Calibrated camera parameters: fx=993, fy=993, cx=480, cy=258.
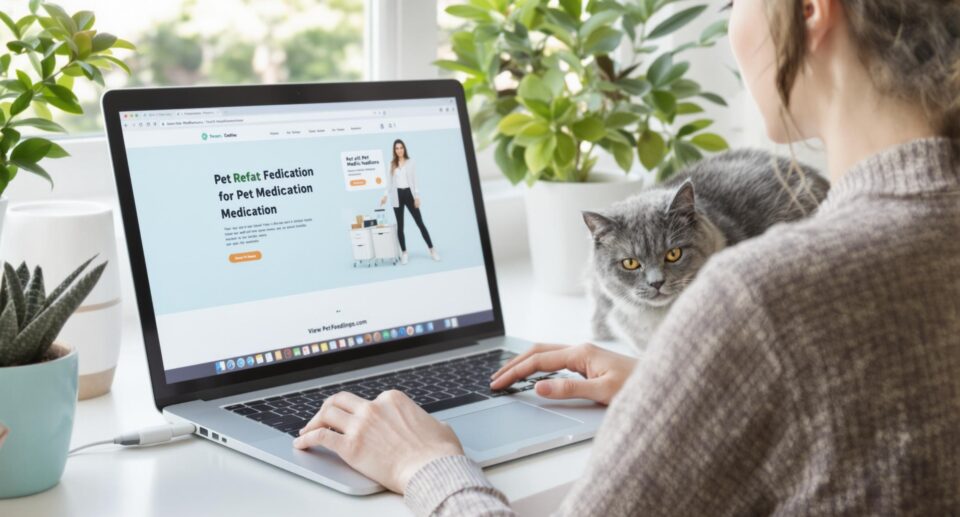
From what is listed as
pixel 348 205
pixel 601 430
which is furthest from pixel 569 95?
pixel 601 430

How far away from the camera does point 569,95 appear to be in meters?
1.64

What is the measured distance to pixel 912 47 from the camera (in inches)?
28.2

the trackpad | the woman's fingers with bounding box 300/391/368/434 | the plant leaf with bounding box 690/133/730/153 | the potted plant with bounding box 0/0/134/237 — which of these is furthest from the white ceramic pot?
the plant leaf with bounding box 690/133/730/153

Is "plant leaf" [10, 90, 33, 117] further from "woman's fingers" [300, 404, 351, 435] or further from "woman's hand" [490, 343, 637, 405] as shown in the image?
"woman's hand" [490, 343, 637, 405]

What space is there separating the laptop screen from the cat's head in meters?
0.20

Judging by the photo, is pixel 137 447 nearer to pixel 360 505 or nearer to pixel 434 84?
pixel 360 505

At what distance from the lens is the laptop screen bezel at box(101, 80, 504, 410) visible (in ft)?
3.48

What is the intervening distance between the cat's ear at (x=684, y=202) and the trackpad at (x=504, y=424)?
0.42 metres

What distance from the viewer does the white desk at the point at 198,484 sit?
86cm

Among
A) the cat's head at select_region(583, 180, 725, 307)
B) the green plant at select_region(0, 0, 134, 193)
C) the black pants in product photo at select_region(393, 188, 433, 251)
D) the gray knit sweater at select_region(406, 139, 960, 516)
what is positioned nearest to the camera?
the gray knit sweater at select_region(406, 139, 960, 516)

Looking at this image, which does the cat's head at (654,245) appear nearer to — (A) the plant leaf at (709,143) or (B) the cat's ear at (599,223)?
(B) the cat's ear at (599,223)

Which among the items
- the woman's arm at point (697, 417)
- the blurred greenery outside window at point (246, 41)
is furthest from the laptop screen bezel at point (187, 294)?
the blurred greenery outside window at point (246, 41)

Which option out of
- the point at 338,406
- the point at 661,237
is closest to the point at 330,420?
the point at 338,406

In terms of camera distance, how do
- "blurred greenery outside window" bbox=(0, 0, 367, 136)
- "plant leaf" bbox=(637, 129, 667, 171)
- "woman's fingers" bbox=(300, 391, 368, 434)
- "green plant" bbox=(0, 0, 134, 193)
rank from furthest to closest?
"blurred greenery outside window" bbox=(0, 0, 367, 136)
"plant leaf" bbox=(637, 129, 667, 171)
"green plant" bbox=(0, 0, 134, 193)
"woman's fingers" bbox=(300, 391, 368, 434)
